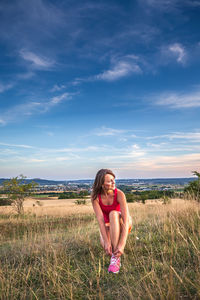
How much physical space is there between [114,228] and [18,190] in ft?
56.2

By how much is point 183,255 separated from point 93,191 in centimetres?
166

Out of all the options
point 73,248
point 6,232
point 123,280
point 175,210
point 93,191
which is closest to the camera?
point 123,280

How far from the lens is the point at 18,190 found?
18891 mm

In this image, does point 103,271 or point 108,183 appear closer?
point 103,271

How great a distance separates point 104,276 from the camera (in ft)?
10.2

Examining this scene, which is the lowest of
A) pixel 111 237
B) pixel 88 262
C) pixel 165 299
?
pixel 88 262

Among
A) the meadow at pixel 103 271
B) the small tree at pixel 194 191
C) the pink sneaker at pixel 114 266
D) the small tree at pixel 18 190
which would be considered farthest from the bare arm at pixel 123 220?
the small tree at pixel 18 190

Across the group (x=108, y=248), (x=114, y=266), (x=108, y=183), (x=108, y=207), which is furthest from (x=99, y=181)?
(x=114, y=266)

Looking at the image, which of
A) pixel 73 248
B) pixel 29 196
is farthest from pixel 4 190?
pixel 73 248

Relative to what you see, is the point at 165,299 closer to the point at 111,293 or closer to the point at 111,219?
the point at 111,293

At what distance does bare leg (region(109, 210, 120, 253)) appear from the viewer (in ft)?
11.1

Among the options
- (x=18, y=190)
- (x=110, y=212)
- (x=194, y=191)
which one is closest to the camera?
(x=110, y=212)

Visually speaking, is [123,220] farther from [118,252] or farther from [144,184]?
[144,184]

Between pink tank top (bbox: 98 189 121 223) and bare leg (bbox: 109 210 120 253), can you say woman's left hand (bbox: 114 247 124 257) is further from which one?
pink tank top (bbox: 98 189 121 223)
